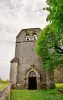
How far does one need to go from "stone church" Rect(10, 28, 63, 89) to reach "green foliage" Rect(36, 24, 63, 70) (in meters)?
3.30

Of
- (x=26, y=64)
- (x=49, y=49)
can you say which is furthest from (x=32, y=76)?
(x=49, y=49)

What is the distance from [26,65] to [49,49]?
580 centimetres

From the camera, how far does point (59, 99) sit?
51.0 ft

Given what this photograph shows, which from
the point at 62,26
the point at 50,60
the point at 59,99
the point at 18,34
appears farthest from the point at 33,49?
the point at 62,26

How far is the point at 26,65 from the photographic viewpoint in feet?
85.5

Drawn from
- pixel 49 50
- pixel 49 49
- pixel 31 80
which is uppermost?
pixel 49 49

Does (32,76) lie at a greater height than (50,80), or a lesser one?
greater

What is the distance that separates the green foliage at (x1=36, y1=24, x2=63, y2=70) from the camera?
2123 centimetres

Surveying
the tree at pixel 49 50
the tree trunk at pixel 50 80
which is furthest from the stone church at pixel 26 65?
the tree at pixel 49 50

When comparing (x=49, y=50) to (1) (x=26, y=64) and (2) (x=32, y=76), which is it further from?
(2) (x=32, y=76)

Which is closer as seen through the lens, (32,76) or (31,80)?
(32,76)

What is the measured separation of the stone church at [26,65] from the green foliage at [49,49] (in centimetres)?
330

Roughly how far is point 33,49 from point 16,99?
1295 centimetres

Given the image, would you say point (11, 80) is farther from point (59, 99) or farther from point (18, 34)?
point (59, 99)
